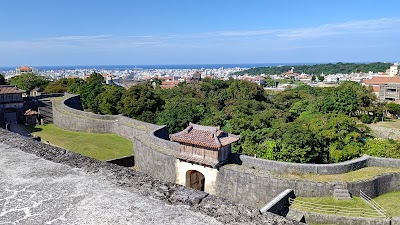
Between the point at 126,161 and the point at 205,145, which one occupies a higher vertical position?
the point at 205,145

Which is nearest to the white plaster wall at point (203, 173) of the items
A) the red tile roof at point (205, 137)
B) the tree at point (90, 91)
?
the red tile roof at point (205, 137)

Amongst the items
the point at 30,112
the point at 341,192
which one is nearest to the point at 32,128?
the point at 30,112

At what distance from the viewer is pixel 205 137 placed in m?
14.0

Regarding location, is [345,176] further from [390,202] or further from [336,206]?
[336,206]

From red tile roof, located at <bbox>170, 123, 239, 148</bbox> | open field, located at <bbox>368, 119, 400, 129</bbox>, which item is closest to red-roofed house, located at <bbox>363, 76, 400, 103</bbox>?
open field, located at <bbox>368, 119, 400, 129</bbox>

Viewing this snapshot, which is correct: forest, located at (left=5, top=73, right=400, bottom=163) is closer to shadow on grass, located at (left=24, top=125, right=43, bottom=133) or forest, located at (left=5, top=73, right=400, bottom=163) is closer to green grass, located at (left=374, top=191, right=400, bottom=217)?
green grass, located at (left=374, top=191, right=400, bottom=217)

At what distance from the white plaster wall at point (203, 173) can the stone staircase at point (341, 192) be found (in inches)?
180

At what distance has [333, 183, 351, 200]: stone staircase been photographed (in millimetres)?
12516

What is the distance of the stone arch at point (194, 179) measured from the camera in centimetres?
1502

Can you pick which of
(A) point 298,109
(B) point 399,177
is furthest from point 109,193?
(A) point 298,109

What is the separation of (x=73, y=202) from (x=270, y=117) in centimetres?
2343

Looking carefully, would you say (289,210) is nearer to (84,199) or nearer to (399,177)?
(399,177)

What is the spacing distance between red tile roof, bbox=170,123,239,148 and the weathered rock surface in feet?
32.1

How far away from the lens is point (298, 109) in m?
35.1
